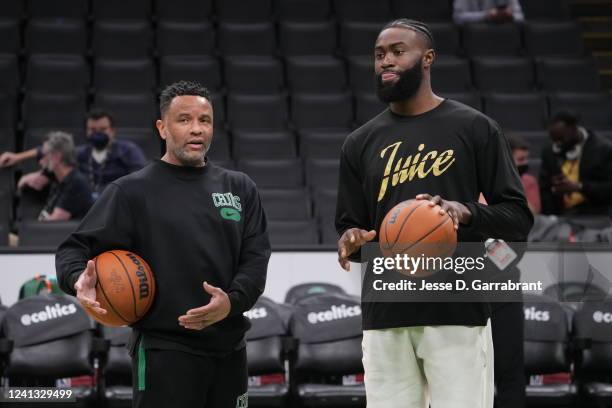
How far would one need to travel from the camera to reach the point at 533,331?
20.2 ft

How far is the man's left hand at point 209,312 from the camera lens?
3.40 meters

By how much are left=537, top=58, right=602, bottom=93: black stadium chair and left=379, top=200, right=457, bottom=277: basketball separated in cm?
685

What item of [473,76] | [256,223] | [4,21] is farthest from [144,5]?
[256,223]

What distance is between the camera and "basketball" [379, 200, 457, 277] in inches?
122

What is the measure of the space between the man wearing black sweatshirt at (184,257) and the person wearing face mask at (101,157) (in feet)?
13.6

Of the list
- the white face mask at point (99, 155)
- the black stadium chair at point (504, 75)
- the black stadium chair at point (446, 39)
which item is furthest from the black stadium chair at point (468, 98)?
the white face mask at point (99, 155)

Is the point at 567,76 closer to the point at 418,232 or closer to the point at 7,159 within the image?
the point at 7,159

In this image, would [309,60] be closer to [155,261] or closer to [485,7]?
[485,7]

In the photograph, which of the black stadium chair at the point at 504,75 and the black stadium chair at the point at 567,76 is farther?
the black stadium chair at the point at 567,76

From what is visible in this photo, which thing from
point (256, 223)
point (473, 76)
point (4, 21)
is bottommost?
point (256, 223)

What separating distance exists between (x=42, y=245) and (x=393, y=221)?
4.48m

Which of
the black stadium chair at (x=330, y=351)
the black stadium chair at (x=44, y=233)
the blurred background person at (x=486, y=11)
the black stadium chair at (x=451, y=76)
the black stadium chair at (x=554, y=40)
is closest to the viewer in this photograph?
the black stadium chair at (x=330, y=351)

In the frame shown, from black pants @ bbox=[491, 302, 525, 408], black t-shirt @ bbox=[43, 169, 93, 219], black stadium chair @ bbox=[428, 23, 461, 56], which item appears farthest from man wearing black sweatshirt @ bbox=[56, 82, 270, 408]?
black stadium chair @ bbox=[428, 23, 461, 56]

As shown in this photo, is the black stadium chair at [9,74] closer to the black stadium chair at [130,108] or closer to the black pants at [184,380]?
the black stadium chair at [130,108]
